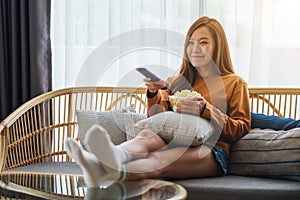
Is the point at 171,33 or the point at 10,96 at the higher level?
the point at 171,33

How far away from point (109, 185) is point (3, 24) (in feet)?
4.68

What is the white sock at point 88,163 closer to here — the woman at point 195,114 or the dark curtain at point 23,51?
the woman at point 195,114

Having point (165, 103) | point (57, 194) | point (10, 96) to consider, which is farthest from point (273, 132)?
point (10, 96)

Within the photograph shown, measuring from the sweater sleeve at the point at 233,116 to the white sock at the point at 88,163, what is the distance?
603 millimetres

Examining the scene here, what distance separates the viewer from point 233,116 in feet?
7.40

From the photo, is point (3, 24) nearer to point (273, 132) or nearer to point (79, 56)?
point (79, 56)

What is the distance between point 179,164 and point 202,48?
632 mm

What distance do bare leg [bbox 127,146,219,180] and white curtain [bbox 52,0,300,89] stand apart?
78cm

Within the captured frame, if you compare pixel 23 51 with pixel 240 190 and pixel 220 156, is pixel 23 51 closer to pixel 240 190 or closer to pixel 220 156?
pixel 220 156

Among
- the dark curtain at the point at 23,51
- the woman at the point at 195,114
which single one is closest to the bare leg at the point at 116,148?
the woman at the point at 195,114

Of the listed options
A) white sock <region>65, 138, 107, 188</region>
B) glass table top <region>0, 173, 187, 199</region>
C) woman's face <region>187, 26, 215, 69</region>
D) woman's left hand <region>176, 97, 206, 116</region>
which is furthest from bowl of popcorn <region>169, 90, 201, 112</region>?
white sock <region>65, 138, 107, 188</region>

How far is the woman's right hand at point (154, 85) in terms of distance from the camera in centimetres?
222

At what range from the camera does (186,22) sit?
2.81 metres

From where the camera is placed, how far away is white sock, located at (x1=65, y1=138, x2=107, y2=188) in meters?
1.69
